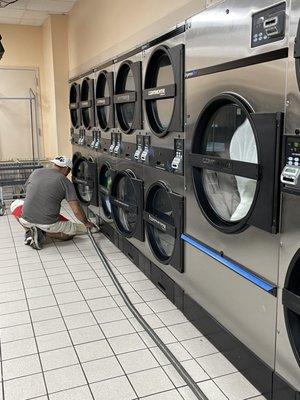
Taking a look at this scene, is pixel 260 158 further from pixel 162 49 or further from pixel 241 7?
pixel 162 49

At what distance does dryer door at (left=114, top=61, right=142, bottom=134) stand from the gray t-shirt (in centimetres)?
108

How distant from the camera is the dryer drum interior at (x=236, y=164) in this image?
1.81m

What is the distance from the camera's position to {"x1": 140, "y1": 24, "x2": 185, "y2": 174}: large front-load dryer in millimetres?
2678

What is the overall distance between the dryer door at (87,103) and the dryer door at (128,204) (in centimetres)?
115

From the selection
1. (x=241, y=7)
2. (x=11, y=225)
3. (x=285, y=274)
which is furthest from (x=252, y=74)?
(x=11, y=225)

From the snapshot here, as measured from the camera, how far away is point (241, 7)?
197 centimetres

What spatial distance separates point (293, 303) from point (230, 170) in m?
0.73

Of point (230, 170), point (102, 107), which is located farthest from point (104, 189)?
point (230, 170)

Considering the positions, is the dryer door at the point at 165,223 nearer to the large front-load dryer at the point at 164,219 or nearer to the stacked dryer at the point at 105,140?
the large front-load dryer at the point at 164,219

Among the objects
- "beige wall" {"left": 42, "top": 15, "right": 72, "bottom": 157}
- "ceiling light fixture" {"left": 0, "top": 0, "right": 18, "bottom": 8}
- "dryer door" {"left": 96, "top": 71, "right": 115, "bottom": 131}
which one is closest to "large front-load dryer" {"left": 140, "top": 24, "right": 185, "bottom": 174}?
"dryer door" {"left": 96, "top": 71, "right": 115, "bottom": 131}

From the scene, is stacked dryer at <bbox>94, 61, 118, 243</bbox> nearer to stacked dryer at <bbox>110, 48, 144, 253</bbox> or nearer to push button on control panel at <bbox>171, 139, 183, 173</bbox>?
stacked dryer at <bbox>110, 48, 144, 253</bbox>

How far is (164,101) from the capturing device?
3113 mm

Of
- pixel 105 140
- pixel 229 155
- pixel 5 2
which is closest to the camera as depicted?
pixel 229 155

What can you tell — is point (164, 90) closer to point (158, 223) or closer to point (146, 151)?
point (146, 151)
